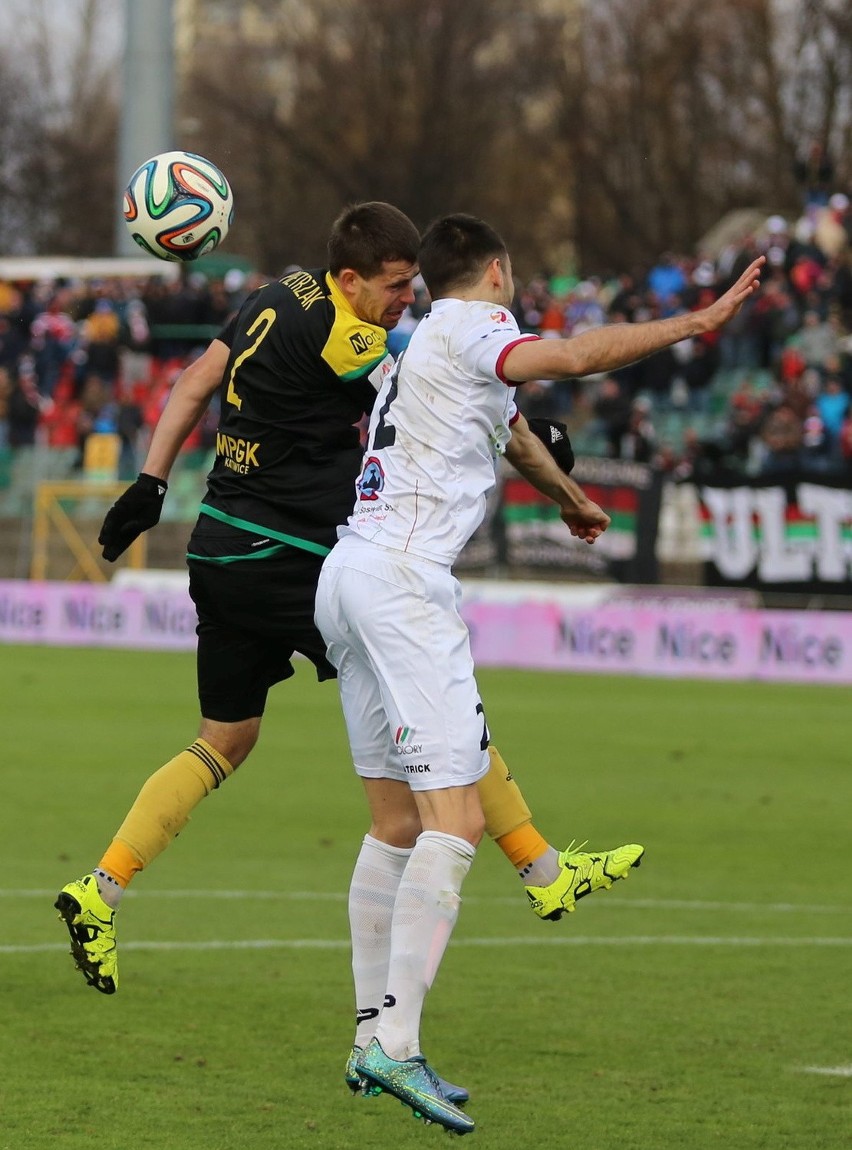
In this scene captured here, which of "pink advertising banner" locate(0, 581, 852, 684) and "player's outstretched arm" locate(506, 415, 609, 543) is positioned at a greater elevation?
"player's outstretched arm" locate(506, 415, 609, 543)

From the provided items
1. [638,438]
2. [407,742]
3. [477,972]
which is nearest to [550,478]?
[407,742]

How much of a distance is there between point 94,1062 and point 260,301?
2325 mm

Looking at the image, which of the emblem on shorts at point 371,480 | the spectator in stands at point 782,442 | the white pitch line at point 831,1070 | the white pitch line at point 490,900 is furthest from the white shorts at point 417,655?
the spectator in stands at point 782,442

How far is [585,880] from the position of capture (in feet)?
20.2

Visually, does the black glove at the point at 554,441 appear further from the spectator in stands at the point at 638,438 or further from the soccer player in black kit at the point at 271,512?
the spectator in stands at the point at 638,438

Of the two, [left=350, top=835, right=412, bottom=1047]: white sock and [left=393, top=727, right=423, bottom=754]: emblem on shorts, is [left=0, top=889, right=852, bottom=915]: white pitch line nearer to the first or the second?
[left=350, top=835, right=412, bottom=1047]: white sock

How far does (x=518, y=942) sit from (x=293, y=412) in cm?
291

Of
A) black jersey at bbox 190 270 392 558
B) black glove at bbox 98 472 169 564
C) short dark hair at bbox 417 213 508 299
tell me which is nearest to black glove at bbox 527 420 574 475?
black jersey at bbox 190 270 392 558

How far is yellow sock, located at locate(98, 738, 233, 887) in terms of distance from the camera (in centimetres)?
650

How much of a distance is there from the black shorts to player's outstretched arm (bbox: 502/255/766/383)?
53.4 inches

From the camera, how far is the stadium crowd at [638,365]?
24.0 meters

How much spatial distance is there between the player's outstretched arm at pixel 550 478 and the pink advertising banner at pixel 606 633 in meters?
14.3

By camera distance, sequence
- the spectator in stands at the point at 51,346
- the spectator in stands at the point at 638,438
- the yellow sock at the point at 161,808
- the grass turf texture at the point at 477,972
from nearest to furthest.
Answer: the grass turf texture at the point at 477,972 → the yellow sock at the point at 161,808 → the spectator in stands at the point at 638,438 → the spectator in stands at the point at 51,346

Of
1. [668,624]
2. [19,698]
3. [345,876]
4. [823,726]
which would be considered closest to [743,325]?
[668,624]
